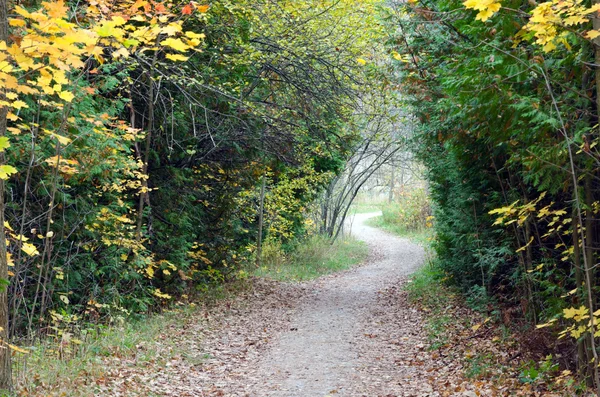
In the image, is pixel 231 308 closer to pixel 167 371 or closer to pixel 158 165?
pixel 158 165

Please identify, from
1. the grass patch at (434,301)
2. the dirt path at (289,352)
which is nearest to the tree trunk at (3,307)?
the dirt path at (289,352)

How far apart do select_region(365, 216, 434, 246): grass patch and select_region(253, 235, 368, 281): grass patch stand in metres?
3.97

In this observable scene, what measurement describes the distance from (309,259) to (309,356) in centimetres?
1360

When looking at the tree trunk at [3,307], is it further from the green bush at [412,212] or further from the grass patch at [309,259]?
the green bush at [412,212]

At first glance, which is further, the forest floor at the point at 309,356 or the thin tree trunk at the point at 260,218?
the thin tree trunk at the point at 260,218

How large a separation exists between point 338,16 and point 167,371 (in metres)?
7.98

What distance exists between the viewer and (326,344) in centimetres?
999

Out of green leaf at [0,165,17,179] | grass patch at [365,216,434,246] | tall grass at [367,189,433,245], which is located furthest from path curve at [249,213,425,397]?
tall grass at [367,189,433,245]

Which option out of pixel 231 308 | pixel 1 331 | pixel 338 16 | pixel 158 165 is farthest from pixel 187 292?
pixel 1 331

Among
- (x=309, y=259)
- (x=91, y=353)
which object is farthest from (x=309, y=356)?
(x=309, y=259)

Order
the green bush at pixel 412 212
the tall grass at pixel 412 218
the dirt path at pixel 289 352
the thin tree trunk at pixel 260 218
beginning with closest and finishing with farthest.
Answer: the dirt path at pixel 289 352
the thin tree trunk at pixel 260 218
the tall grass at pixel 412 218
the green bush at pixel 412 212

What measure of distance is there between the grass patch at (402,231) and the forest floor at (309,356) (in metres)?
15.1

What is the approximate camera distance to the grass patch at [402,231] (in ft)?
100

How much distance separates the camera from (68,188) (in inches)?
335
